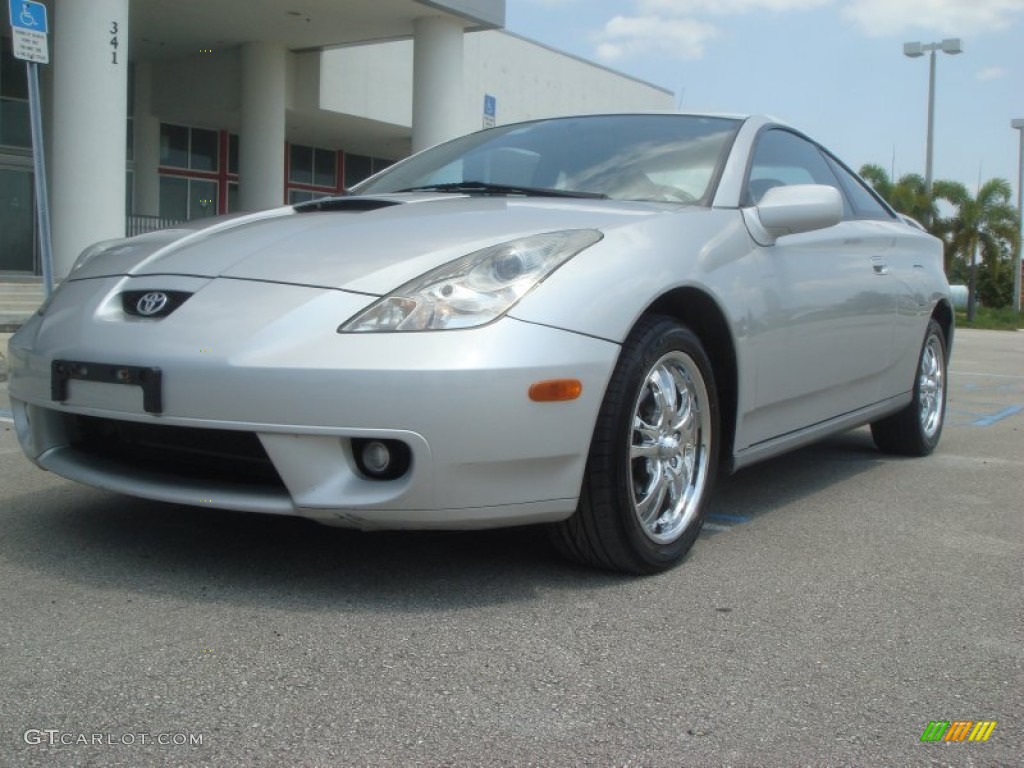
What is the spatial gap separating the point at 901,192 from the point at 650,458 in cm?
3725

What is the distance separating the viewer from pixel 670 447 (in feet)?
10.4

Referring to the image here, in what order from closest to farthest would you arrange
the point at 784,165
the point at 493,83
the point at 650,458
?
the point at 650,458 < the point at 784,165 < the point at 493,83

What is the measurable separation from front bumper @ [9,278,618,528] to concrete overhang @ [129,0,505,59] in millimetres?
14827

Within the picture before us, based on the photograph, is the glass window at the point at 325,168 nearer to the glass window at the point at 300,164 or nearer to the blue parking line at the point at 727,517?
the glass window at the point at 300,164

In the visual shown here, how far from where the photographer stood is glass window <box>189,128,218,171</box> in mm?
22500

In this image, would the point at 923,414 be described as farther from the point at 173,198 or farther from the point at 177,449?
the point at 173,198

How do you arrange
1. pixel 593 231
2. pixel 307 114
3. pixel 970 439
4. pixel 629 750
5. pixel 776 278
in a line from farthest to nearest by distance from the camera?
pixel 307 114, pixel 970 439, pixel 776 278, pixel 593 231, pixel 629 750

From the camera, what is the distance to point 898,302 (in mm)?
4660

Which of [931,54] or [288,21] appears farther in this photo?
[931,54]

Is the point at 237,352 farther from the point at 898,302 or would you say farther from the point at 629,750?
the point at 898,302

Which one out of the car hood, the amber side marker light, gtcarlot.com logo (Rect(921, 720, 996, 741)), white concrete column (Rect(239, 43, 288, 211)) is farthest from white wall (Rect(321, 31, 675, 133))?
gtcarlot.com logo (Rect(921, 720, 996, 741))

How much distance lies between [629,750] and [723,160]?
7.57 ft

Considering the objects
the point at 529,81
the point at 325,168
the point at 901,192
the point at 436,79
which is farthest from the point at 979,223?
the point at 436,79

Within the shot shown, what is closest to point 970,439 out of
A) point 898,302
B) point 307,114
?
point 898,302
